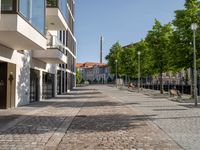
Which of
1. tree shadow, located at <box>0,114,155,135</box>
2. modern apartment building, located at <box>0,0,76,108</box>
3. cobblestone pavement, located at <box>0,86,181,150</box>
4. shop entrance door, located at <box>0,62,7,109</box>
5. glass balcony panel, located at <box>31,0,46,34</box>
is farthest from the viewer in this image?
shop entrance door, located at <box>0,62,7,109</box>

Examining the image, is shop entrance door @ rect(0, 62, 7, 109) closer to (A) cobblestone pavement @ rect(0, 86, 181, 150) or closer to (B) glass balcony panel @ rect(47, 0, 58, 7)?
(A) cobblestone pavement @ rect(0, 86, 181, 150)

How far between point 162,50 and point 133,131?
108 feet

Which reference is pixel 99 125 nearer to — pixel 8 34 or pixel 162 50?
pixel 8 34

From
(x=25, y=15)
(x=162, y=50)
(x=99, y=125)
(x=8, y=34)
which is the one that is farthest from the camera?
(x=162, y=50)

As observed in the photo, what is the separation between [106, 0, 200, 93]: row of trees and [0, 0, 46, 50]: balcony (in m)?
14.6

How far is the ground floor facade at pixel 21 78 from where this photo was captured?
2080cm

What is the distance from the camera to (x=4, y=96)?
68.1 ft

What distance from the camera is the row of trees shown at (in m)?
30.4

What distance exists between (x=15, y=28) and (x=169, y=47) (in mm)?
19047

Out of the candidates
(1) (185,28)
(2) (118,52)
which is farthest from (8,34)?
(2) (118,52)

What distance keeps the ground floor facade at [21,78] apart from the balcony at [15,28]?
4.51ft

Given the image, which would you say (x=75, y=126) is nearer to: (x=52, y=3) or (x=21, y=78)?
(x=21, y=78)

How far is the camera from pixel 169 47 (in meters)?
32.4

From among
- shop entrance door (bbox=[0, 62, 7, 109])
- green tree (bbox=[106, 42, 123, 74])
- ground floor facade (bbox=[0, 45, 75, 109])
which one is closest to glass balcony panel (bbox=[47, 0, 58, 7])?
ground floor facade (bbox=[0, 45, 75, 109])
